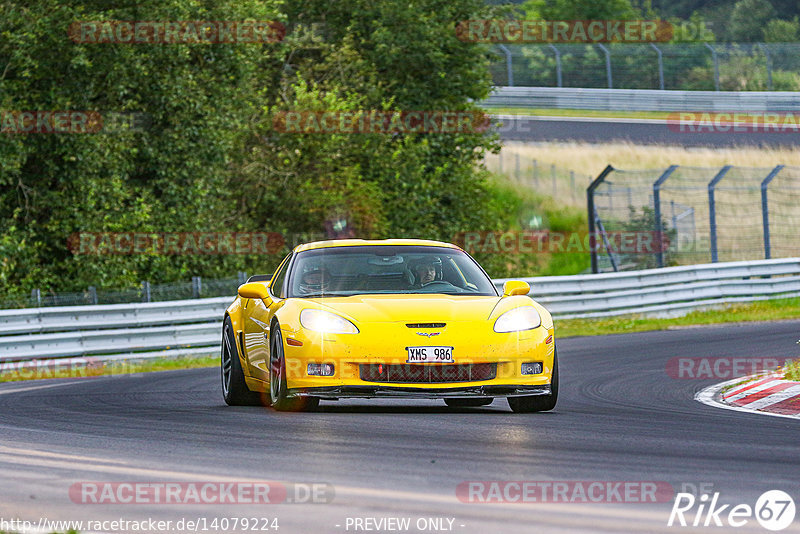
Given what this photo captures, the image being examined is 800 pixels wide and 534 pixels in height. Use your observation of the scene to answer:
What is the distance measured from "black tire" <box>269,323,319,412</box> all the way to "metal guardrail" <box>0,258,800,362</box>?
8873mm

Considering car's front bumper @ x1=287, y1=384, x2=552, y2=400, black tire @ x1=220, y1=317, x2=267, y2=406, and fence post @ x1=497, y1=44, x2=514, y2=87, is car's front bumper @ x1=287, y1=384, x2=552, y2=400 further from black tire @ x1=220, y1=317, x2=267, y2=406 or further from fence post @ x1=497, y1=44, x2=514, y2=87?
fence post @ x1=497, y1=44, x2=514, y2=87

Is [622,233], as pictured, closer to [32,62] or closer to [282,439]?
[32,62]

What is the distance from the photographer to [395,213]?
33.2m

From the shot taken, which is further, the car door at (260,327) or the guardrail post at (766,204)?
the guardrail post at (766,204)

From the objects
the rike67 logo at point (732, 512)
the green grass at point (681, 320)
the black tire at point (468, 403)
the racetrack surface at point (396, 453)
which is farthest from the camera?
the green grass at point (681, 320)

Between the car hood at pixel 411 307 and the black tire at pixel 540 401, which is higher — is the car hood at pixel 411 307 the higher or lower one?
the higher one

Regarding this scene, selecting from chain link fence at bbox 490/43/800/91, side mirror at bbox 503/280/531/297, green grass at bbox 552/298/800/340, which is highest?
chain link fence at bbox 490/43/800/91

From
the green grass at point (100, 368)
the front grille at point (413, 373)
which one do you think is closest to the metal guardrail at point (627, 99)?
the green grass at point (100, 368)

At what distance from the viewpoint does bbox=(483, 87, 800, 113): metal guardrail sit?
52031mm

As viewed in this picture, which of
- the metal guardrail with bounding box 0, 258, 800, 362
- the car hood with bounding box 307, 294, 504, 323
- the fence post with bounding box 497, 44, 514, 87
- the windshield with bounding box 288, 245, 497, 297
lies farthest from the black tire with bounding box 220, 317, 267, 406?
the fence post with bounding box 497, 44, 514, 87

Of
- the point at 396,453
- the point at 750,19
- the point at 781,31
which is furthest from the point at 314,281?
the point at 750,19

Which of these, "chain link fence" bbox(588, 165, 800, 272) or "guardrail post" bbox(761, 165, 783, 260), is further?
"chain link fence" bbox(588, 165, 800, 272)

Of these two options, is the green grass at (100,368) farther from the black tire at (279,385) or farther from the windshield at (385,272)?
the black tire at (279,385)

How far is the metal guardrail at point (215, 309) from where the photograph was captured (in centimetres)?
1847
